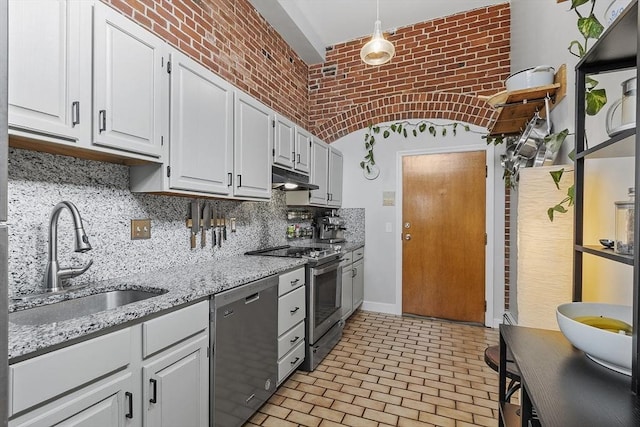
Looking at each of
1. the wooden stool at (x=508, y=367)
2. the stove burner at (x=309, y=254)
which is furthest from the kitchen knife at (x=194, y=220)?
the wooden stool at (x=508, y=367)

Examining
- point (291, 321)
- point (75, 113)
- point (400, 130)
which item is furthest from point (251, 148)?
point (400, 130)

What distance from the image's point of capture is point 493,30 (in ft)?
11.6

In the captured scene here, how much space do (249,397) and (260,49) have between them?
3.14 meters

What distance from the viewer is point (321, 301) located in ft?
9.14

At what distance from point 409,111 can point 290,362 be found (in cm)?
314

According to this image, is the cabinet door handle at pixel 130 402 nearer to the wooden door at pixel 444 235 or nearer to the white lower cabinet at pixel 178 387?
the white lower cabinet at pixel 178 387

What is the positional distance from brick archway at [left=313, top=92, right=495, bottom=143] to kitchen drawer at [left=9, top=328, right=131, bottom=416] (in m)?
3.64

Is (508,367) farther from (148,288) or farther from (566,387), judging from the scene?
(148,288)

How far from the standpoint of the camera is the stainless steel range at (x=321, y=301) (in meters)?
2.60

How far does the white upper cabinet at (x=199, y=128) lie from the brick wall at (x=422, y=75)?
232 centimetres

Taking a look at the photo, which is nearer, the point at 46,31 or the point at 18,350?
the point at 18,350

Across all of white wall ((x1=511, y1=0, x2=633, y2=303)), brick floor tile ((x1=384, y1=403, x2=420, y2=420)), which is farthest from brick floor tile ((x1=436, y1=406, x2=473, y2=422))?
A: white wall ((x1=511, y1=0, x2=633, y2=303))

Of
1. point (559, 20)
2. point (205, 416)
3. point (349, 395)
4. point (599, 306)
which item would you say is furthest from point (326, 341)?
point (559, 20)

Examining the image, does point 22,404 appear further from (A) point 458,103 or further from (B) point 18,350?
(A) point 458,103
